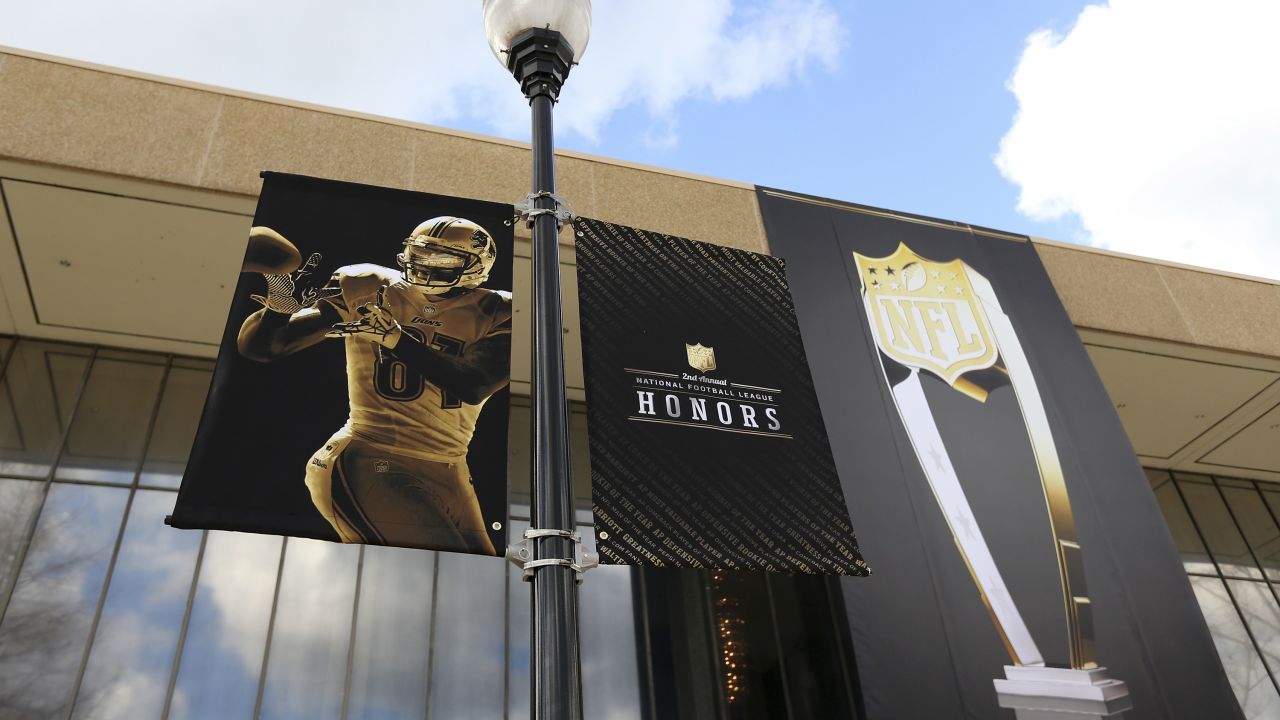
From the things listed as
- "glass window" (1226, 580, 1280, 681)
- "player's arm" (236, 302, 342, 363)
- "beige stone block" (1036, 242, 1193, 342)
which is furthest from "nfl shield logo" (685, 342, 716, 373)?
"glass window" (1226, 580, 1280, 681)

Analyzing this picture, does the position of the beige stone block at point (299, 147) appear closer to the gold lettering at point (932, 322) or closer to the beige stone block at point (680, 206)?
the beige stone block at point (680, 206)

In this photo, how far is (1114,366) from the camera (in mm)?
11680

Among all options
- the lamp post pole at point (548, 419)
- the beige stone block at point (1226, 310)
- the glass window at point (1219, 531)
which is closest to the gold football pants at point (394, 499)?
the lamp post pole at point (548, 419)

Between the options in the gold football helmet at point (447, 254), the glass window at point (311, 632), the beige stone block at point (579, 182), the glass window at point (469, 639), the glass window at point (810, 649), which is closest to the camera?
the gold football helmet at point (447, 254)

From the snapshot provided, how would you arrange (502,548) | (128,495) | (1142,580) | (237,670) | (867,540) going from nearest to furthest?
(502,548) < (867,540) < (1142,580) < (237,670) < (128,495)

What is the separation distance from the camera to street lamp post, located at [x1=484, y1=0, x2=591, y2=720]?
2725mm

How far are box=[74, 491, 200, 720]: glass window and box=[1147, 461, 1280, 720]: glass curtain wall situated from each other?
45.6ft

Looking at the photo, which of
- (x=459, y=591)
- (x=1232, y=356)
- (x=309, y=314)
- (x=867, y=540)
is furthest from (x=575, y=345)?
(x=1232, y=356)

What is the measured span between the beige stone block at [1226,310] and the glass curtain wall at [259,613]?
566 centimetres

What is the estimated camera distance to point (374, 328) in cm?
476

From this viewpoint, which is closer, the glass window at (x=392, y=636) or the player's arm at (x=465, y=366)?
the player's arm at (x=465, y=366)

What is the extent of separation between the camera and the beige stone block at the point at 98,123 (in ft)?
27.4

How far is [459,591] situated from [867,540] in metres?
5.43

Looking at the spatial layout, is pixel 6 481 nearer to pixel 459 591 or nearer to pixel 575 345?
pixel 459 591
